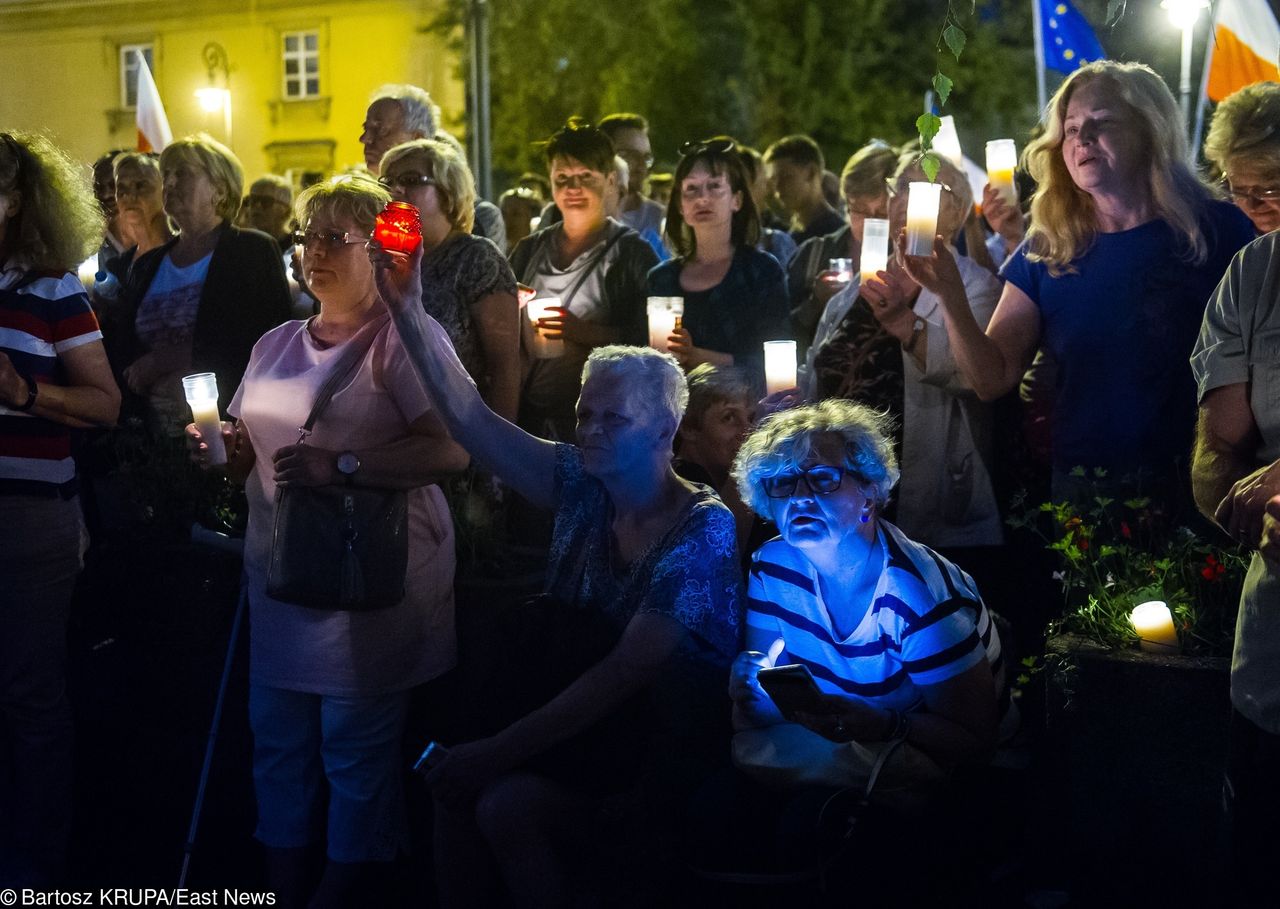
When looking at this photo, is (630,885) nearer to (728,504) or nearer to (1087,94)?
(728,504)

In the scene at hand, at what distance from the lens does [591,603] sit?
393cm

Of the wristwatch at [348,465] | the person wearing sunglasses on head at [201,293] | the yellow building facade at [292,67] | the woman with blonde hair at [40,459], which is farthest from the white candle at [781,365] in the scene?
the yellow building facade at [292,67]

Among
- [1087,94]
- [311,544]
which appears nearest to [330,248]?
[311,544]

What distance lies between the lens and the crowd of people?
3.48 metres

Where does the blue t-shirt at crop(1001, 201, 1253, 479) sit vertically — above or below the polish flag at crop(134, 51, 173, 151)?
below

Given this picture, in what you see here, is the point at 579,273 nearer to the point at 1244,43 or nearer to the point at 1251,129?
the point at 1251,129

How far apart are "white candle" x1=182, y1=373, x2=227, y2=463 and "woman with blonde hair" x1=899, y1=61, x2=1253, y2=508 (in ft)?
6.52

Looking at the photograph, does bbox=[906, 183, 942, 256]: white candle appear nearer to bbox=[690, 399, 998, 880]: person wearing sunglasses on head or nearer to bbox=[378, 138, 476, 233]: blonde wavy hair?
bbox=[690, 399, 998, 880]: person wearing sunglasses on head

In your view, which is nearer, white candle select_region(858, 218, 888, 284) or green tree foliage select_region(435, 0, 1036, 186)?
white candle select_region(858, 218, 888, 284)

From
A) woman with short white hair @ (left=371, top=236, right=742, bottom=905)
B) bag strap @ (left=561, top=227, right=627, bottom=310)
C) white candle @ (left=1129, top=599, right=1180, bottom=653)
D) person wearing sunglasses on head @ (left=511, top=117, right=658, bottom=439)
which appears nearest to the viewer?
woman with short white hair @ (left=371, top=236, right=742, bottom=905)

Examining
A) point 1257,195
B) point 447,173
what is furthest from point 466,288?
point 1257,195

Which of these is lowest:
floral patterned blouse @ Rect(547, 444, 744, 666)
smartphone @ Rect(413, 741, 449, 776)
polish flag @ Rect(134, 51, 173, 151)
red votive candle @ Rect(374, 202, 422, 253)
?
smartphone @ Rect(413, 741, 449, 776)

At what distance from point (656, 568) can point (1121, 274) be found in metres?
1.51

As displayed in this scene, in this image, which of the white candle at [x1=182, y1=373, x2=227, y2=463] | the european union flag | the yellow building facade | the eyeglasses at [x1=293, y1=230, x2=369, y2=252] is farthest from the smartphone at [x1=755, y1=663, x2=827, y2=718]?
the yellow building facade
